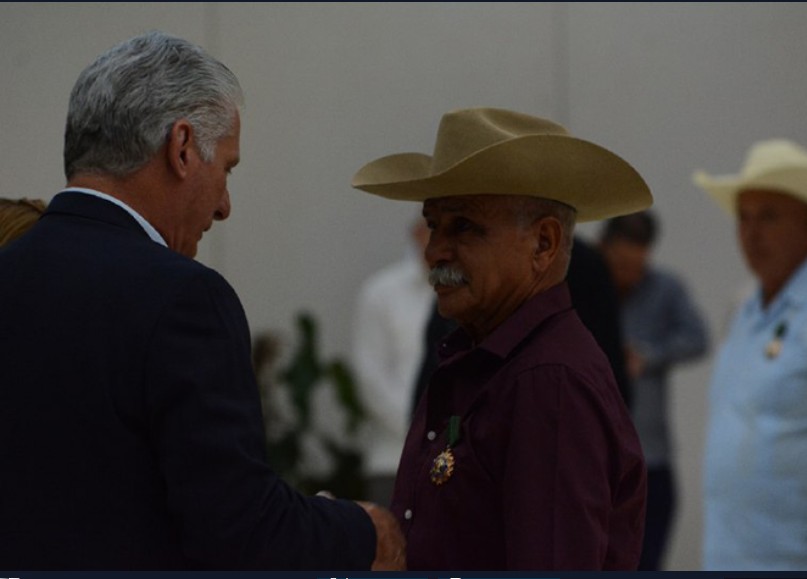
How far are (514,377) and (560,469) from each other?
180mm

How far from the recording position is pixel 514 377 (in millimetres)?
2521

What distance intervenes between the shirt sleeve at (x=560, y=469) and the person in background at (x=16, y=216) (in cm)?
93

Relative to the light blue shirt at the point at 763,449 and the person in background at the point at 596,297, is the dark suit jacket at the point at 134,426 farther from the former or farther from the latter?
the light blue shirt at the point at 763,449

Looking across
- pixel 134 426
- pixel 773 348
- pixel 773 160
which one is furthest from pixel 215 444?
pixel 773 160

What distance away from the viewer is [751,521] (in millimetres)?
4703

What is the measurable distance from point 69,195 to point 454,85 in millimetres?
5394

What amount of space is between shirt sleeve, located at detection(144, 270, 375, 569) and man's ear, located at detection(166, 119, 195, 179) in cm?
20

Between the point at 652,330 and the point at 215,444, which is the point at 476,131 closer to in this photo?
the point at 215,444

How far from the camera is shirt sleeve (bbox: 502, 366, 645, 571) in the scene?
241 cm

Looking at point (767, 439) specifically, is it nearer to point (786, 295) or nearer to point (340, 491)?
point (786, 295)

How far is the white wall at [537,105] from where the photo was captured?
7.10m

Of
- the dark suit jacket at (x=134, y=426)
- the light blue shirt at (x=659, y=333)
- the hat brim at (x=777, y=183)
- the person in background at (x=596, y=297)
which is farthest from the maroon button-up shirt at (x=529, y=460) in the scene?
the light blue shirt at (x=659, y=333)

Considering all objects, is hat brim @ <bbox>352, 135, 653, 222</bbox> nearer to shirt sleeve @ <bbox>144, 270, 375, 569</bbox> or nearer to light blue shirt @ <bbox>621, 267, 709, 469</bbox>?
shirt sleeve @ <bbox>144, 270, 375, 569</bbox>

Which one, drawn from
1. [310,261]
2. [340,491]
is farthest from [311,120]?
[340,491]
